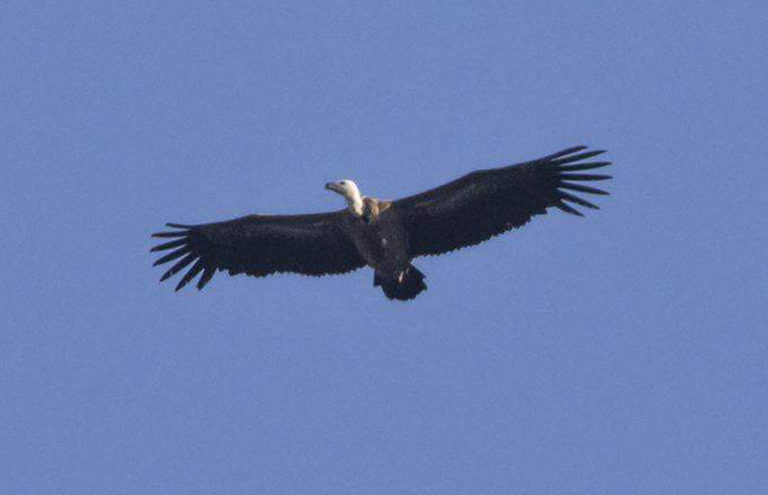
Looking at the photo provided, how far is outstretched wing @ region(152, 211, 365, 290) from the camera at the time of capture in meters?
24.2

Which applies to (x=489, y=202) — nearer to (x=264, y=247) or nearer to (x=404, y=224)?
(x=404, y=224)

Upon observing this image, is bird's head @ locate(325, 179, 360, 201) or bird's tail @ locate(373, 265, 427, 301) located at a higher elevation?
bird's head @ locate(325, 179, 360, 201)

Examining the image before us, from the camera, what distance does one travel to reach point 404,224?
2355 centimetres

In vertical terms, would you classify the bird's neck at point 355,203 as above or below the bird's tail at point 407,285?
above

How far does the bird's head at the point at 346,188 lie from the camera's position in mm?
23297

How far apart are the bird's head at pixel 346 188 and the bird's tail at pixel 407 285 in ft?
3.75

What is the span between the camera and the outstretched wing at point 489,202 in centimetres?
2295

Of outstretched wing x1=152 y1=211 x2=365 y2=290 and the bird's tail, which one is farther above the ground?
outstretched wing x1=152 y1=211 x2=365 y2=290

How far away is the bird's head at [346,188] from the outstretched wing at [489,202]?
0.53 metres

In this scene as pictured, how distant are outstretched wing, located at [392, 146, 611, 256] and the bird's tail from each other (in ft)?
1.00

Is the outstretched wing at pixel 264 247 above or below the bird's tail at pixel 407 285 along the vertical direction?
above

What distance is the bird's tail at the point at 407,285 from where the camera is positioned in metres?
23.5

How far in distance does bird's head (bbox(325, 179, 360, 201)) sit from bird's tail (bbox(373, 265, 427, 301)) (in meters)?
1.14

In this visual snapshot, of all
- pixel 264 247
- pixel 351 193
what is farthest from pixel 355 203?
pixel 264 247
